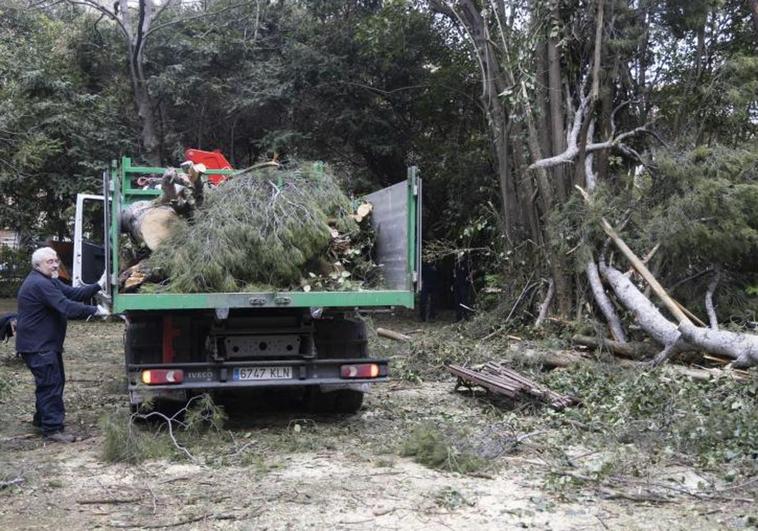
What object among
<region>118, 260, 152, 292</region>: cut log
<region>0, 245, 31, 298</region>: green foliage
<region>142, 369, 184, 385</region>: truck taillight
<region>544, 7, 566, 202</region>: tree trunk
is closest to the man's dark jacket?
<region>118, 260, 152, 292</region>: cut log

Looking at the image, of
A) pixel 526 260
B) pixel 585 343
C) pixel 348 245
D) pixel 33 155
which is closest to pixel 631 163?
pixel 526 260

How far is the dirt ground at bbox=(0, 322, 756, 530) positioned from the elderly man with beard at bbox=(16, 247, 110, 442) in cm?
28

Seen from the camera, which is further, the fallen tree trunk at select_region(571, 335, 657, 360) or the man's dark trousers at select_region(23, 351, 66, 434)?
the fallen tree trunk at select_region(571, 335, 657, 360)

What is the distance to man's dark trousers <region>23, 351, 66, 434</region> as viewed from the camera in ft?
21.1

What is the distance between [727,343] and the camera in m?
7.97

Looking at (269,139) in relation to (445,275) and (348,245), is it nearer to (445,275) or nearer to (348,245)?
(445,275)

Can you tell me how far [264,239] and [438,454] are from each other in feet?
7.38

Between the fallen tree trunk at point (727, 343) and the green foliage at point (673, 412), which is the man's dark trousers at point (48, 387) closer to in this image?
the green foliage at point (673, 412)

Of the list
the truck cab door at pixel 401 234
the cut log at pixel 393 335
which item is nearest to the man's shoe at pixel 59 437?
the truck cab door at pixel 401 234

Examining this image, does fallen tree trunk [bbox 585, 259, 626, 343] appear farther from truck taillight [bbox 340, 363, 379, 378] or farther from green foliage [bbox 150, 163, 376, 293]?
green foliage [bbox 150, 163, 376, 293]

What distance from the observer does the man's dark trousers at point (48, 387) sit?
6422 mm

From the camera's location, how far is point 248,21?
Answer: 18.8 m

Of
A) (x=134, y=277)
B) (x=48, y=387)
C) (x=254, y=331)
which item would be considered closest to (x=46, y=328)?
(x=48, y=387)

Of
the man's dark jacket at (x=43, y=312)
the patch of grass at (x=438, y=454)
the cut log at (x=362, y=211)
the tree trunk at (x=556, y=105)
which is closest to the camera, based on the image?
the patch of grass at (x=438, y=454)
